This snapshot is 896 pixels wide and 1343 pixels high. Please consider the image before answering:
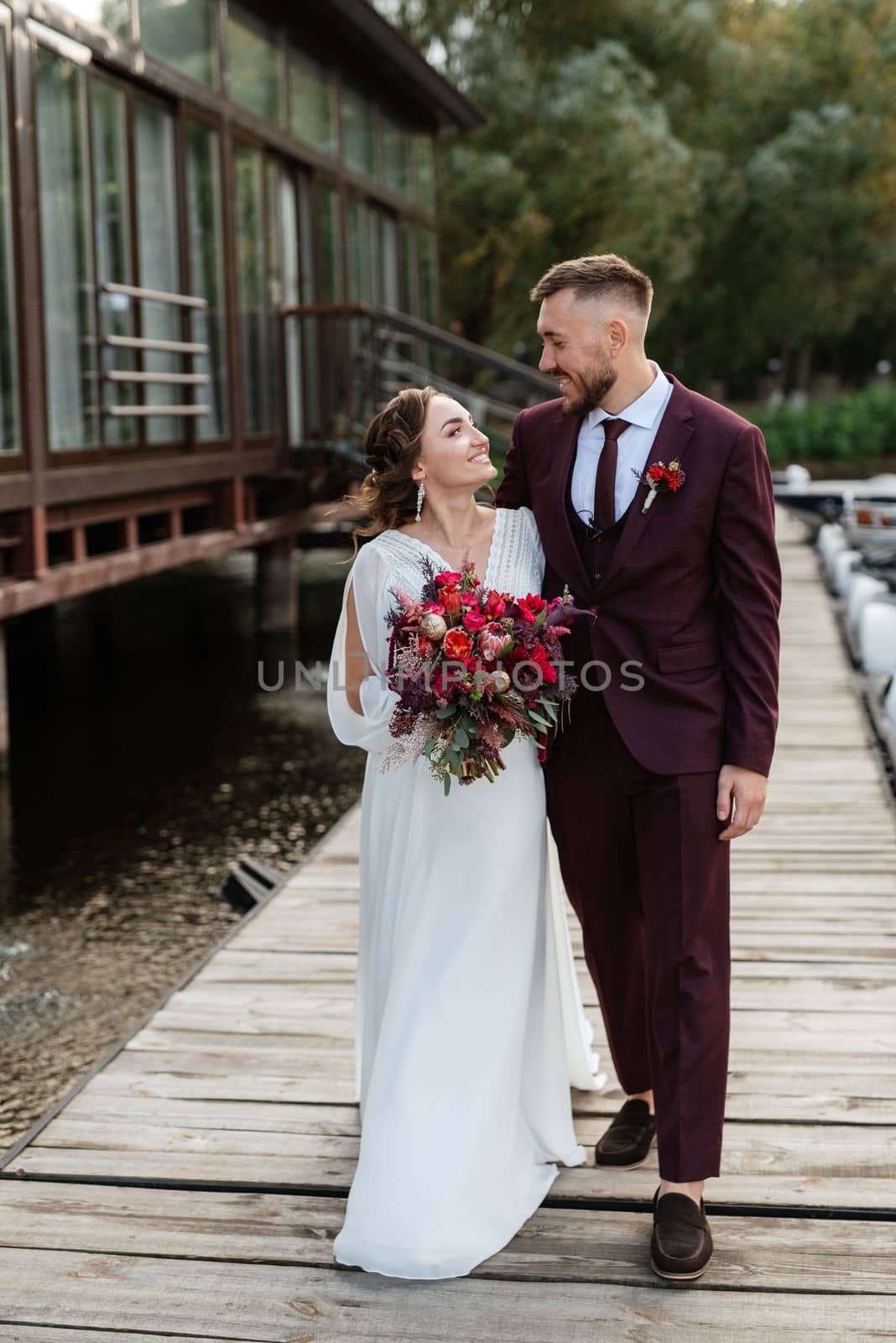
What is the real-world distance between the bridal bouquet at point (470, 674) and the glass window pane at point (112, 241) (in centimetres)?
696

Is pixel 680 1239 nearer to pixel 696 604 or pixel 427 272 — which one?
pixel 696 604

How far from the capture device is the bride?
2.92 m

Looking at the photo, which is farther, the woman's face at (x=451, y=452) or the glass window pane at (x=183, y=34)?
the glass window pane at (x=183, y=34)

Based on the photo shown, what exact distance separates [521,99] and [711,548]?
2289 cm

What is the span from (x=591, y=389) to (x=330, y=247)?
12.8m

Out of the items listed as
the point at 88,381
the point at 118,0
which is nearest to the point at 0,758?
the point at 88,381

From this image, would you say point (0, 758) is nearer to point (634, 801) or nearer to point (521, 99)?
point (634, 801)

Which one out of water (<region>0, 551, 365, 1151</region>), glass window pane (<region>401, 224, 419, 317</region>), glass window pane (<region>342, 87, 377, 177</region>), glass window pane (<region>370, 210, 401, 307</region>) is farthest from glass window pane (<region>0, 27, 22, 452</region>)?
glass window pane (<region>401, 224, 419, 317</region>)

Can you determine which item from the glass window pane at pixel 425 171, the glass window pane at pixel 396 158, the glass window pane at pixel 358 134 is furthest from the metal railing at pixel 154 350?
the glass window pane at pixel 425 171

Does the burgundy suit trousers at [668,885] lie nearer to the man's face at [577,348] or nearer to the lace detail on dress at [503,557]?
the lace detail on dress at [503,557]

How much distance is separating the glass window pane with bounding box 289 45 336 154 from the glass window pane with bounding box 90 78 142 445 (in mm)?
4246

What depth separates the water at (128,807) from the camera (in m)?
5.84

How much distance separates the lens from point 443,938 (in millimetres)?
3049

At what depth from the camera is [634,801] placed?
3.06 meters
